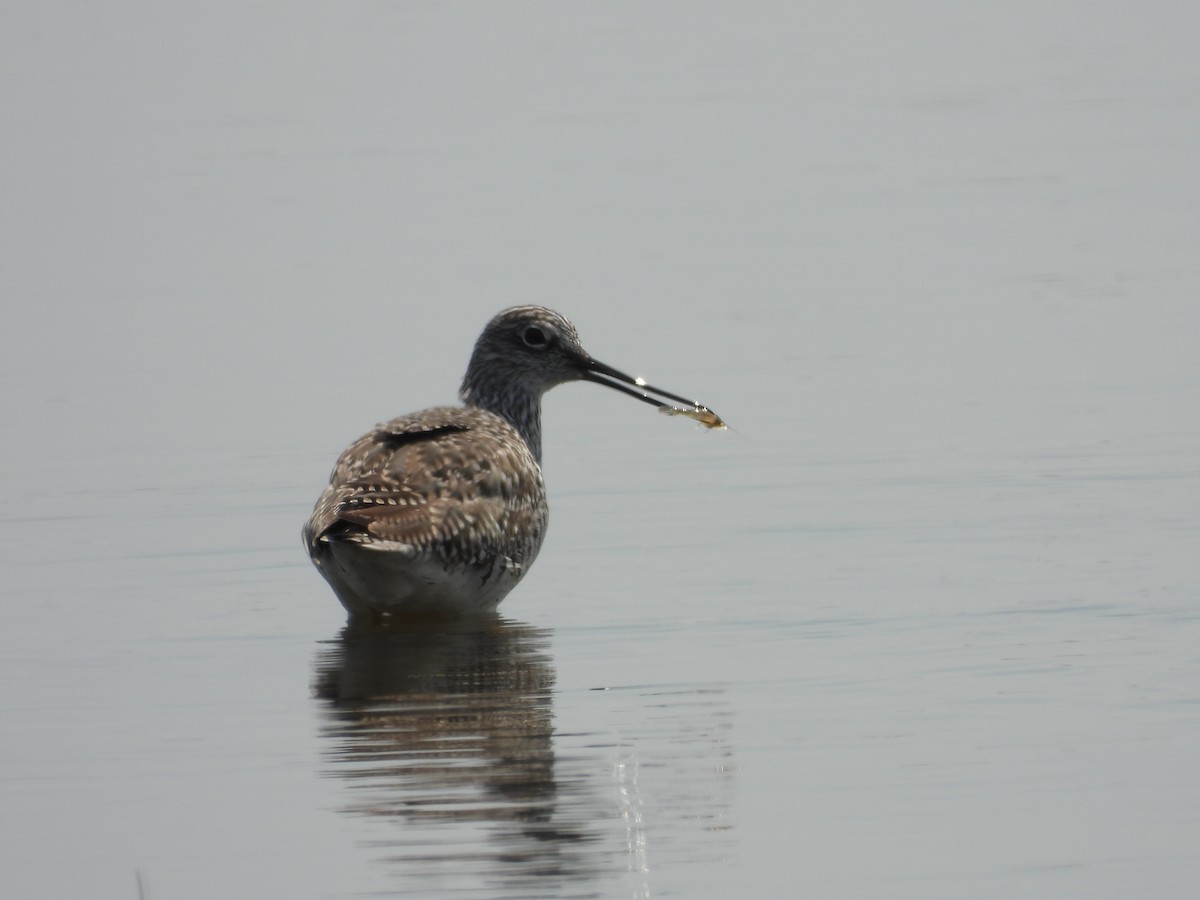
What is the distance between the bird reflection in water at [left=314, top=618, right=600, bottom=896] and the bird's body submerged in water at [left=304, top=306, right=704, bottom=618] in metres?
0.24

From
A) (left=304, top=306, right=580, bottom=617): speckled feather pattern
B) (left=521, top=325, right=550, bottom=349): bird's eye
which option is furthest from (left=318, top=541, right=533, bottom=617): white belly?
(left=521, top=325, right=550, bottom=349): bird's eye

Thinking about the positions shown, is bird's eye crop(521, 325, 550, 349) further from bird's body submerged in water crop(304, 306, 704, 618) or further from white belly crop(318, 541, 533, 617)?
white belly crop(318, 541, 533, 617)

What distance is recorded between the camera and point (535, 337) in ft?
39.3

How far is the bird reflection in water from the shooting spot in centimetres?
730

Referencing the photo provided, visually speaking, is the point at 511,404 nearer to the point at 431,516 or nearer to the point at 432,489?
the point at 432,489

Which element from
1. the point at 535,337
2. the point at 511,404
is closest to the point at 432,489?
Result: the point at 511,404

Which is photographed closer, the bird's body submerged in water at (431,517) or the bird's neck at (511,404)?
the bird's body submerged in water at (431,517)

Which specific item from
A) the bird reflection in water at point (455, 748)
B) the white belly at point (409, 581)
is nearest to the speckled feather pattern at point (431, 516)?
the white belly at point (409, 581)

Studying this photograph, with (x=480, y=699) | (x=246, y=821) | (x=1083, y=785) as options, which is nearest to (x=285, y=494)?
(x=480, y=699)

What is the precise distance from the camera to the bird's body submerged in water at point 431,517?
984cm

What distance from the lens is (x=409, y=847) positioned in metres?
7.36

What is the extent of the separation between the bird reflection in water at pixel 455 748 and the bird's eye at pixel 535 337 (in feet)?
5.87

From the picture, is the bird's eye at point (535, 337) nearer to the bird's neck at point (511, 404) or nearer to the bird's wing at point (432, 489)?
the bird's neck at point (511, 404)

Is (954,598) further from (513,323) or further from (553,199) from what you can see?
(553,199)
